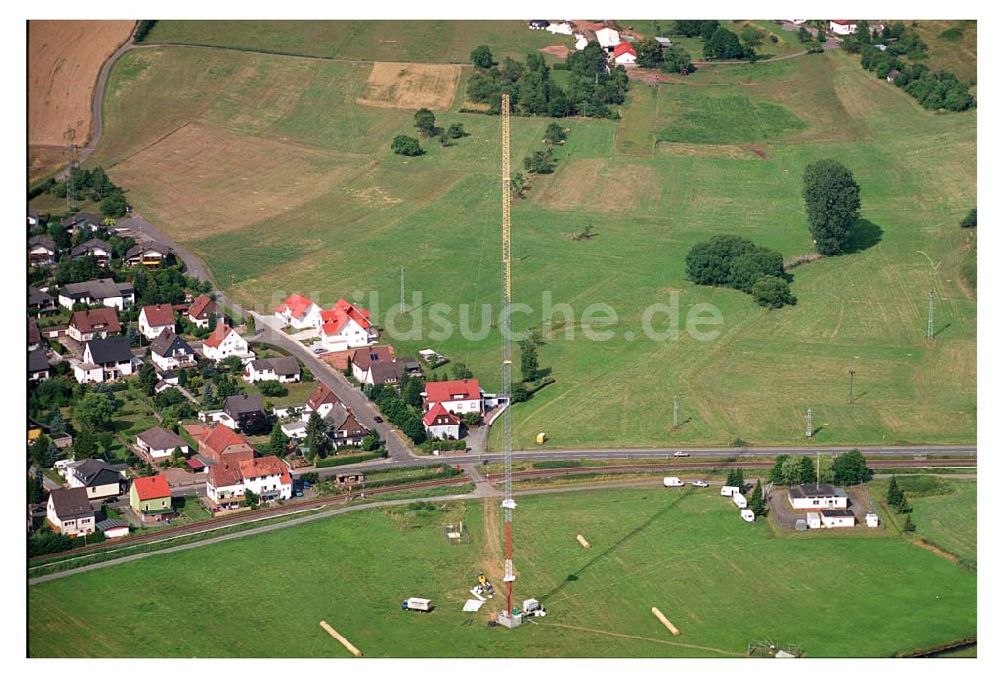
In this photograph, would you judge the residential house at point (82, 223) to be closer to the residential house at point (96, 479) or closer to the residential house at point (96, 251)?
the residential house at point (96, 251)

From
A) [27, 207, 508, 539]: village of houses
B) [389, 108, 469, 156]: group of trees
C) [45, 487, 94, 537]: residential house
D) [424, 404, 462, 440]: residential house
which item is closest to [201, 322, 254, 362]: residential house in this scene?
[27, 207, 508, 539]: village of houses

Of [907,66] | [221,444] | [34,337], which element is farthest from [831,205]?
[34,337]

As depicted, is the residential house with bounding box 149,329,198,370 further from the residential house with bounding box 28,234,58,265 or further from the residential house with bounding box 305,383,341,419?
the residential house with bounding box 28,234,58,265

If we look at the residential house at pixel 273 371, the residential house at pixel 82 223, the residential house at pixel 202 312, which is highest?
the residential house at pixel 82 223

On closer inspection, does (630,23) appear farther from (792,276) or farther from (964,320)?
(964,320)

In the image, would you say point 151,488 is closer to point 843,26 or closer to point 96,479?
point 96,479

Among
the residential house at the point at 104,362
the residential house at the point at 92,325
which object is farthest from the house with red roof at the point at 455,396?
the residential house at the point at 92,325
